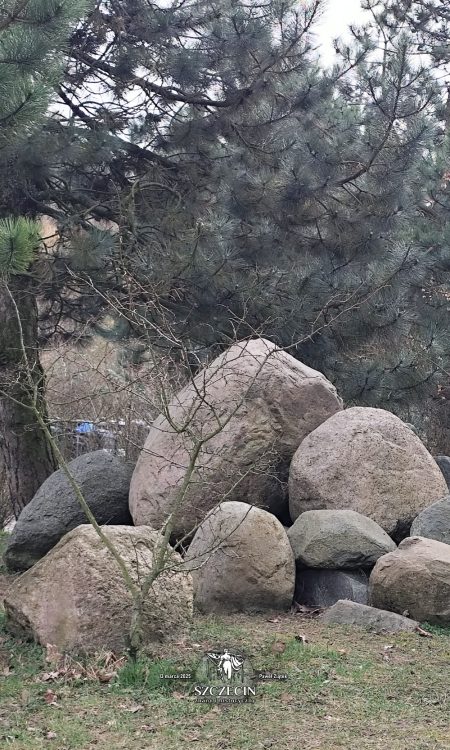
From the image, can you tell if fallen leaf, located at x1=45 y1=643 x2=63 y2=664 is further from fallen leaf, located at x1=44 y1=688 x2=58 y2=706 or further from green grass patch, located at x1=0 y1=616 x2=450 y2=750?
fallen leaf, located at x1=44 y1=688 x2=58 y2=706

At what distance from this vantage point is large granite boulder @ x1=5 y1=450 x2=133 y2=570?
7.40 m

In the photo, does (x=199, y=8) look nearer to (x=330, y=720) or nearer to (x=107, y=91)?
(x=107, y=91)

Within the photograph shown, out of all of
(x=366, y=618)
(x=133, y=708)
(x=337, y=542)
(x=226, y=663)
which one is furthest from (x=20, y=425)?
(x=133, y=708)

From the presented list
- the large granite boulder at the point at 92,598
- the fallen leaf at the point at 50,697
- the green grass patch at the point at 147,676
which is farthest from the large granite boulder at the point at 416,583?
the fallen leaf at the point at 50,697

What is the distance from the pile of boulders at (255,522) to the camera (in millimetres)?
5039

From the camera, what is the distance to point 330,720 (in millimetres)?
4055

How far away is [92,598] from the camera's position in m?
4.90

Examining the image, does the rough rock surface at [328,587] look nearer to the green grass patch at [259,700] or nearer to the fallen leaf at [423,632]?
the fallen leaf at [423,632]

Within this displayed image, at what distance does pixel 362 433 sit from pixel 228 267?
2186 mm

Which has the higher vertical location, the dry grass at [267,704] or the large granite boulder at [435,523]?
the large granite boulder at [435,523]

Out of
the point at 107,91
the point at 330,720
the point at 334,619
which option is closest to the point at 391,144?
the point at 107,91

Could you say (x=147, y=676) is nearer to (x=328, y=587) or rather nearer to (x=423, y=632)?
(x=423, y=632)

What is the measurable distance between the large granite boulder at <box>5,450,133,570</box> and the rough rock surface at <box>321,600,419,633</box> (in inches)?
98.8

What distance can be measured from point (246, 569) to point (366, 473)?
5.05ft
